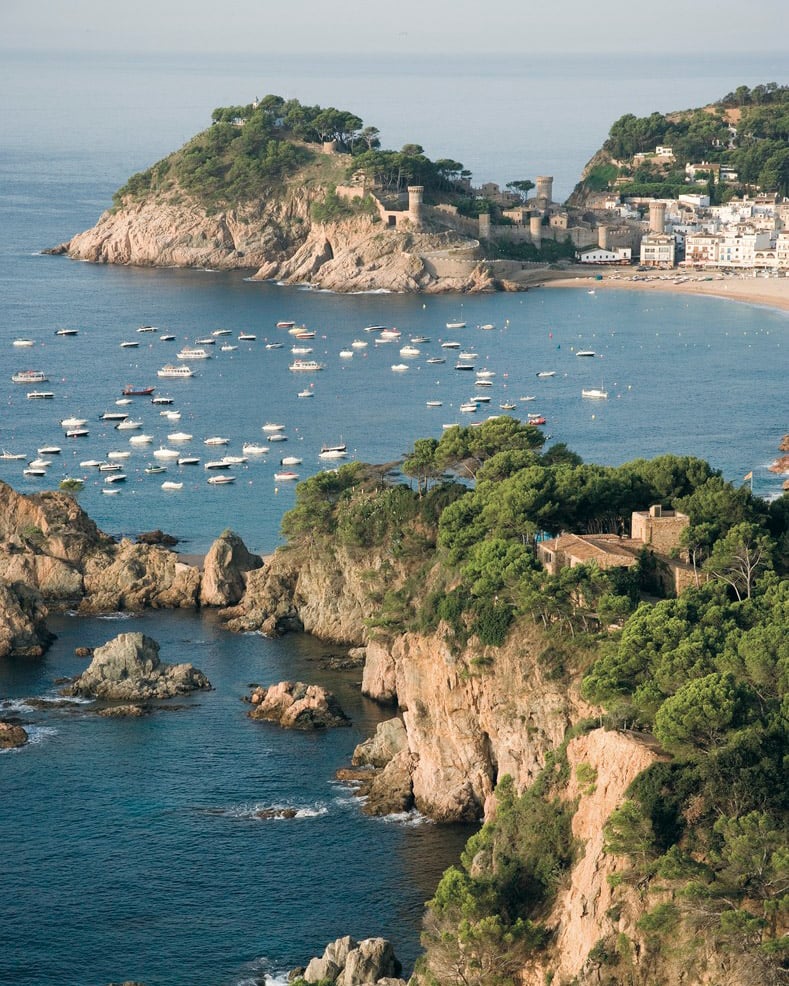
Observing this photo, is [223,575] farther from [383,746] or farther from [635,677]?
[635,677]

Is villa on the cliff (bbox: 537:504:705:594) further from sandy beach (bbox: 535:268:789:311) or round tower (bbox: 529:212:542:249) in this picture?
round tower (bbox: 529:212:542:249)

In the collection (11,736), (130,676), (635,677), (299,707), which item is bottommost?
(11,736)

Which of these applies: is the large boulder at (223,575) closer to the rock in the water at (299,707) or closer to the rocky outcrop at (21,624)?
the rocky outcrop at (21,624)

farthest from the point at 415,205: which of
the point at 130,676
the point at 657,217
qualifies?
the point at 130,676

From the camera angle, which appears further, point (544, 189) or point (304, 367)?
point (544, 189)

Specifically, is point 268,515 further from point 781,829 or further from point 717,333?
point 717,333

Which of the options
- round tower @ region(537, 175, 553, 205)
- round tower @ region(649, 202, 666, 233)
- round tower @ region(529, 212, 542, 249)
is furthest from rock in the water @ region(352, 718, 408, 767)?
round tower @ region(537, 175, 553, 205)

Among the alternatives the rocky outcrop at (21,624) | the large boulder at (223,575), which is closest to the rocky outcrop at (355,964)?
the rocky outcrop at (21,624)
